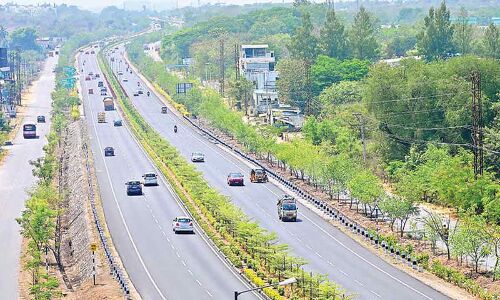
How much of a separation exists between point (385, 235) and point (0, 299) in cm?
2853

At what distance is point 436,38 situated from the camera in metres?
168

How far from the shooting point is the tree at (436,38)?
16838 cm

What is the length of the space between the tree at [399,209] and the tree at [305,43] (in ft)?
349

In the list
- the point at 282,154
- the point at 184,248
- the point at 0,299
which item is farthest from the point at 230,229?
the point at 282,154

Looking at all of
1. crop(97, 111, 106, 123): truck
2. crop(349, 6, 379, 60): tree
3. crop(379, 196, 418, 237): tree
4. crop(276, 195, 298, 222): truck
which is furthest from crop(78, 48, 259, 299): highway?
crop(349, 6, 379, 60): tree

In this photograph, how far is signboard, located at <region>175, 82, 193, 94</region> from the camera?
191 meters

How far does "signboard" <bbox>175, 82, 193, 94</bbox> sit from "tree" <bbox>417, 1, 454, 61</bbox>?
4477 centimetres

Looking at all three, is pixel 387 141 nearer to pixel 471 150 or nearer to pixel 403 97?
pixel 403 97

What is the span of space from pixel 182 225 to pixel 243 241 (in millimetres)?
6847

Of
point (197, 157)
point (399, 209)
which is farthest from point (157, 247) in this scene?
point (197, 157)

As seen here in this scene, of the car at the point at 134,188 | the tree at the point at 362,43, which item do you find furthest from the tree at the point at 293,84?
the car at the point at 134,188

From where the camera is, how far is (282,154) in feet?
357

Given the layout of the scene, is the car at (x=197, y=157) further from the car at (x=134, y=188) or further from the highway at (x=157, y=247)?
the car at (x=134, y=188)

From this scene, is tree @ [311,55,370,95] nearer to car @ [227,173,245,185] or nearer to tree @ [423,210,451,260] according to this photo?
car @ [227,173,245,185]
